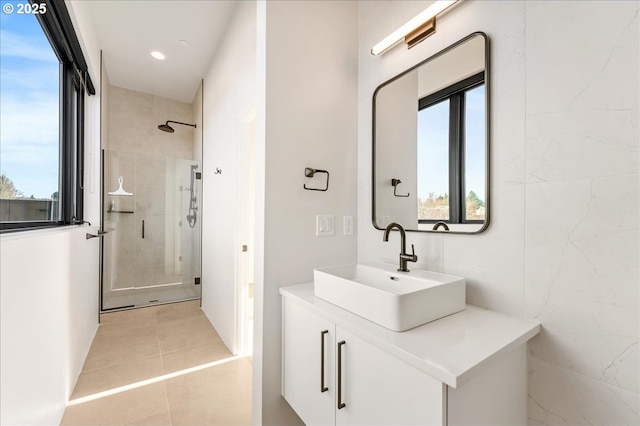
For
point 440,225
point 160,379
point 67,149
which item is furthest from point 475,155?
point 67,149

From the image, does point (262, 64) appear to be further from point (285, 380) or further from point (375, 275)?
point (285, 380)

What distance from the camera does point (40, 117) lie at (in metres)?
1.46

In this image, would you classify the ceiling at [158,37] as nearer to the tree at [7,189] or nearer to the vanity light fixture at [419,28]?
the vanity light fixture at [419,28]

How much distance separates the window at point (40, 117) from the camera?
3.65 feet

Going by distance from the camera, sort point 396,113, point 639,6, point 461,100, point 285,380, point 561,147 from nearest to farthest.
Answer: point 639,6 < point 561,147 < point 461,100 < point 285,380 < point 396,113

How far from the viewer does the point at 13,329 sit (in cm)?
97

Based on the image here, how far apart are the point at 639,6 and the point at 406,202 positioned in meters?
0.92

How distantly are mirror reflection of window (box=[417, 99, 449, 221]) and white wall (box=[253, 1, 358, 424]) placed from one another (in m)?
0.43

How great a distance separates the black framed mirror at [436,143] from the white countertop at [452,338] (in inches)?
13.6

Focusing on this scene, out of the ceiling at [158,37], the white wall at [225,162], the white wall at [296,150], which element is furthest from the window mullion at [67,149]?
A: the white wall at [296,150]

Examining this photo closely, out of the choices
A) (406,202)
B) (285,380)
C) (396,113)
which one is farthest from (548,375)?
(396,113)

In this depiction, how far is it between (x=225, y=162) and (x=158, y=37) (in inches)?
57.8

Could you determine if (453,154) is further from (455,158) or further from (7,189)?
(7,189)

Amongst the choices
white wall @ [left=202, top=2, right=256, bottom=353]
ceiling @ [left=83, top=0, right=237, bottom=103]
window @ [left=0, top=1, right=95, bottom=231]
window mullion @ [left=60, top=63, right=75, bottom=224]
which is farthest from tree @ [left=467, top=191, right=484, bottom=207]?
window mullion @ [left=60, top=63, right=75, bottom=224]
